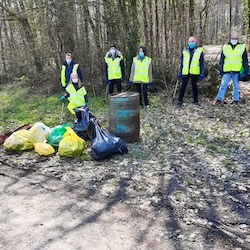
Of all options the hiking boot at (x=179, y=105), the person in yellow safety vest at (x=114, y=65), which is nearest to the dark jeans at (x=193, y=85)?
the hiking boot at (x=179, y=105)

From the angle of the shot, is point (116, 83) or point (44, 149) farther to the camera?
point (116, 83)

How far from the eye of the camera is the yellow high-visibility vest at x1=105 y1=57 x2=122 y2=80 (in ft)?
31.3

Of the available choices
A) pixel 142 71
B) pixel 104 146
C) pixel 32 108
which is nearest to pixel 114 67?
pixel 142 71

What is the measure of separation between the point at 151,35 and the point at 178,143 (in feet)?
Result: 16.6

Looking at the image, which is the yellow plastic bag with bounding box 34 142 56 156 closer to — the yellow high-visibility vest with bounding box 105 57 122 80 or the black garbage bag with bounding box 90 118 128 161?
the black garbage bag with bounding box 90 118 128 161

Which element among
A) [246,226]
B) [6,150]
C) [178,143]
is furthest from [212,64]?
[246,226]

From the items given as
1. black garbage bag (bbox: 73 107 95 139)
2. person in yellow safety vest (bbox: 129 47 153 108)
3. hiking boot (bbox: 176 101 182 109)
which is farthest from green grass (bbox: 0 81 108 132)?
hiking boot (bbox: 176 101 182 109)

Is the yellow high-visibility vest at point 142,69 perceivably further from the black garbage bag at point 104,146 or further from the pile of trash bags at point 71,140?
the black garbage bag at point 104,146

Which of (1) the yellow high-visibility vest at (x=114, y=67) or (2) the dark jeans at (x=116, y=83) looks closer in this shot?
(1) the yellow high-visibility vest at (x=114, y=67)

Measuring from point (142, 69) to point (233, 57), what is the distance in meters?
2.32

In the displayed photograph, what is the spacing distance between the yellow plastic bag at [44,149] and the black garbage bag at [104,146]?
0.84 m

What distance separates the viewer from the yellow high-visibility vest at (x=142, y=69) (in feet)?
29.8

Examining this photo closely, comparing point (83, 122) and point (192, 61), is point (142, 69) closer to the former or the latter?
point (192, 61)

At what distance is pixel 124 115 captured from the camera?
257 inches
